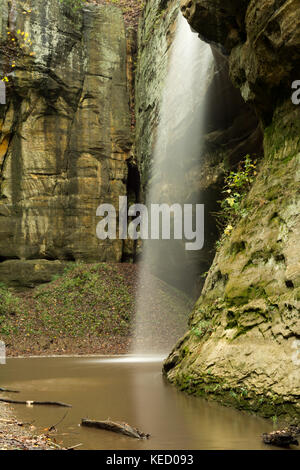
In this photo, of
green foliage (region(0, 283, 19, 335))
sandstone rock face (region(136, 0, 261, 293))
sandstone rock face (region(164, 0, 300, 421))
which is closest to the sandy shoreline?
sandstone rock face (region(164, 0, 300, 421))

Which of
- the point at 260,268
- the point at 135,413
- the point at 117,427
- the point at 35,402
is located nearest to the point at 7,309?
the point at 35,402

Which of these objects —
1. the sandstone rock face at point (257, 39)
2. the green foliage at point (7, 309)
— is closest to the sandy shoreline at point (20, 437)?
the sandstone rock face at point (257, 39)

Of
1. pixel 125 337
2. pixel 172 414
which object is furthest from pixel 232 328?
pixel 125 337

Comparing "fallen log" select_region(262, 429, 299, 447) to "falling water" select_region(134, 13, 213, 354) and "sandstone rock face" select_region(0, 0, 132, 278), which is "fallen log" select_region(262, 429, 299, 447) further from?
"sandstone rock face" select_region(0, 0, 132, 278)

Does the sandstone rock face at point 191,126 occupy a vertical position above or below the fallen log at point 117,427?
above

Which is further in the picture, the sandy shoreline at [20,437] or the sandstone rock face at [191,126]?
the sandstone rock face at [191,126]

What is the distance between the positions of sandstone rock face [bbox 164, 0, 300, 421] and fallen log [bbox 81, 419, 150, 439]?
4.87ft

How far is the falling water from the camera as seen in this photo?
555 inches

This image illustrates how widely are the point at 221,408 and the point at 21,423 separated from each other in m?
2.18

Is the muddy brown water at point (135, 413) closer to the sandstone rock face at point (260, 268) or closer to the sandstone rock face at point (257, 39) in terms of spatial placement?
the sandstone rock face at point (260, 268)

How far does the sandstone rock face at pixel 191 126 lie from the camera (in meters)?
13.2

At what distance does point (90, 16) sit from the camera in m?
20.9

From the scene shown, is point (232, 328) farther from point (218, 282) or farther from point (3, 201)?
point (3, 201)

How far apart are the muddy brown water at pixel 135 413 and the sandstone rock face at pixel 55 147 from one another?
12.2m
